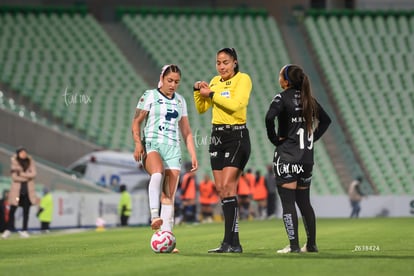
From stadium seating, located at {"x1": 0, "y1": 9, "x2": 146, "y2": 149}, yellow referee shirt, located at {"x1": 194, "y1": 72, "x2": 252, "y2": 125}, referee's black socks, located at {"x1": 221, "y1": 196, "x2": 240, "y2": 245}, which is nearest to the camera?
yellow referee shirt, located at {"x1": 194, "y1": 72, "x2": 252, "y2": 125}

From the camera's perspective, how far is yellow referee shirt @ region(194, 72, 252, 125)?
40.9 ft

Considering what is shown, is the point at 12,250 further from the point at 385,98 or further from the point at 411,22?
the point at 411,22

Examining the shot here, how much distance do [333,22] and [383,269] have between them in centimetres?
3743

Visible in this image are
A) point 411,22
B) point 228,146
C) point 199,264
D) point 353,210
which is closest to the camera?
point 199,264


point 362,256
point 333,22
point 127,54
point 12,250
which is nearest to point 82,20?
point 127,54

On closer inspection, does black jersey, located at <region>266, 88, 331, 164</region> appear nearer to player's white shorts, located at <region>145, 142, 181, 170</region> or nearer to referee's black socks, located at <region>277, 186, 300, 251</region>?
referee's black socks, located at <region>277, 186, 300, 251</region>

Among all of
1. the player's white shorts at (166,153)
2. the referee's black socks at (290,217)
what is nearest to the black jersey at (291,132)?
the referee's black socks at (290,217)

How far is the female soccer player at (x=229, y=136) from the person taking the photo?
41.1 feet

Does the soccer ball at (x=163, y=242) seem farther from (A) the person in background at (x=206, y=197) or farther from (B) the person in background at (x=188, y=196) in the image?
(A) the person in background at (x=206, y=197)

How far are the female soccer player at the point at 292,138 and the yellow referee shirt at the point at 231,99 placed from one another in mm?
475

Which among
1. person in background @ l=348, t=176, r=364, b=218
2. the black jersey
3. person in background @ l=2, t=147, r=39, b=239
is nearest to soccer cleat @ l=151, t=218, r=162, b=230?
the black jersey

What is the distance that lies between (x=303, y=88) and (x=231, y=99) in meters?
0.90

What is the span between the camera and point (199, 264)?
10.6 meters

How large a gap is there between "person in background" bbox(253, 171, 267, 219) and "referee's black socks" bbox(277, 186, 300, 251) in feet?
77.7
